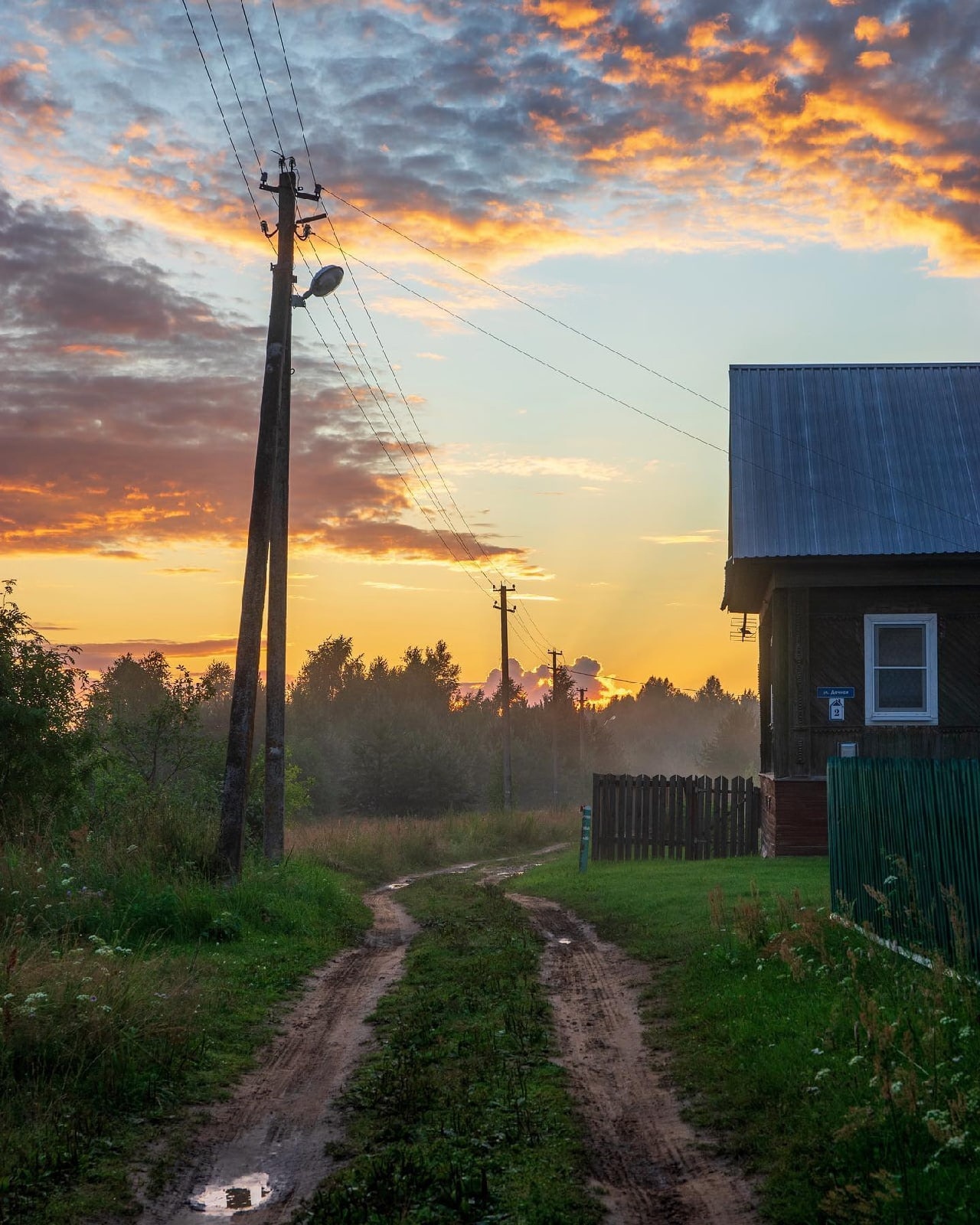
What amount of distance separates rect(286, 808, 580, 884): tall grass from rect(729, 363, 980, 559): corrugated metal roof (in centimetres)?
1122

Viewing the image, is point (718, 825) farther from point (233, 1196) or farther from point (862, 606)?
point (233, 1196)

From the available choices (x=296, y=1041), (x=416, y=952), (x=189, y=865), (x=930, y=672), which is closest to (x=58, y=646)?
(x=189, y=865)

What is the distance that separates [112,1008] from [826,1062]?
16.1 ft

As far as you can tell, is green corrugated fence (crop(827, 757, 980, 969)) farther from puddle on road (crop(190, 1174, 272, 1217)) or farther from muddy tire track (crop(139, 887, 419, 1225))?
Answer: puddle on road (crop(190, 1174, 272, 1217))

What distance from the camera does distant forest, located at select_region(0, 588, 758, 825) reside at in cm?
1908

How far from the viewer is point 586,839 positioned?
23844 mm

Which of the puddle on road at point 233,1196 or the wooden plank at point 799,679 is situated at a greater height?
the wooden plank at point 799,679

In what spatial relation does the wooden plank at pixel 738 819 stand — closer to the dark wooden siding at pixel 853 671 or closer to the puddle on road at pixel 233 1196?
the dark wooden siding at pixel 853 671

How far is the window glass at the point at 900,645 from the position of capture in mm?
21906

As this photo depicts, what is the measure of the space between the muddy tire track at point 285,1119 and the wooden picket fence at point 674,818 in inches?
574

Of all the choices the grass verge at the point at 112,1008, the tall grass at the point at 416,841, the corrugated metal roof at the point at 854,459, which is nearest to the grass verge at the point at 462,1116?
the grass verge at the point at 112,1008

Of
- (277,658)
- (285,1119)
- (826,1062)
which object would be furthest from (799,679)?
(285,1119)

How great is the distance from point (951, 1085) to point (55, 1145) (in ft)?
16.5

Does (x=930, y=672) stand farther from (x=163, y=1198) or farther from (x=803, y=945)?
(x=163, y=1198)
